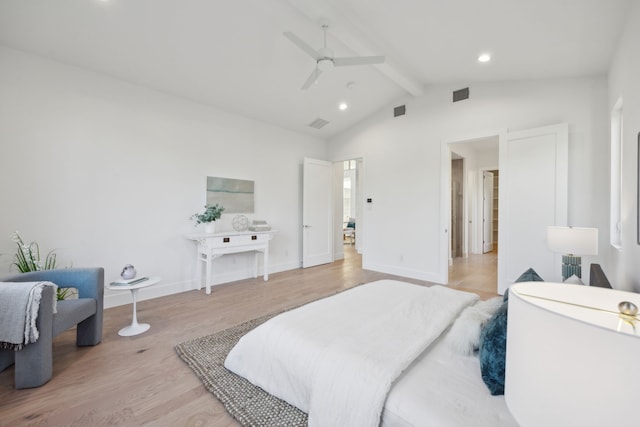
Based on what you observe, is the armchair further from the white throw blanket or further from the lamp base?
the lamp base

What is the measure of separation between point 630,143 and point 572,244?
2.92 ft

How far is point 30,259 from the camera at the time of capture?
286cm

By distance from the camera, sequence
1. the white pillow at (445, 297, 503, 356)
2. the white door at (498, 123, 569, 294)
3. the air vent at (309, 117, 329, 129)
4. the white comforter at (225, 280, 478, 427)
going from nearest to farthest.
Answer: the white comforter at (225, 280, 478, 427)
the white pillow at (445, 297, 503, 356)
the white door at (498, 123, 569, 294)
the air vent at (309, 117, 329, 129)

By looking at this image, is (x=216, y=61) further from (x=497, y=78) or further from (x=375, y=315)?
(x=497, y=78)

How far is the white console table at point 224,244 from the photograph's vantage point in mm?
3975

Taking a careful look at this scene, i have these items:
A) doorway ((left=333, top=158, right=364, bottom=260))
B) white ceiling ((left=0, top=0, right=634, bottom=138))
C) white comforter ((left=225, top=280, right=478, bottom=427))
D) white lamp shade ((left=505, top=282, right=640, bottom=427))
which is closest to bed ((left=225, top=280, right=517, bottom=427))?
white comforter ((left=225, top=280, right=478, bottom=427))

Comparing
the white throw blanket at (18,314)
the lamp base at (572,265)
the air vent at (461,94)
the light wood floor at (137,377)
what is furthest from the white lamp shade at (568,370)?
the air vent at (461,94)

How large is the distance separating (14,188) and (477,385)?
436 cm

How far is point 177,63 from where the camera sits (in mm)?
3402

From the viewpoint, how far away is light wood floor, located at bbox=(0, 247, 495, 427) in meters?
1.67

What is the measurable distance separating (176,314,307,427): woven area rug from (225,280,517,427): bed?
62 mm

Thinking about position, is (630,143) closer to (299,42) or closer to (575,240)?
(575,240)

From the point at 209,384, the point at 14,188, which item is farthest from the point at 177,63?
the point at 209,384

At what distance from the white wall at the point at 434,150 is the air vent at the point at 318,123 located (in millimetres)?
621
